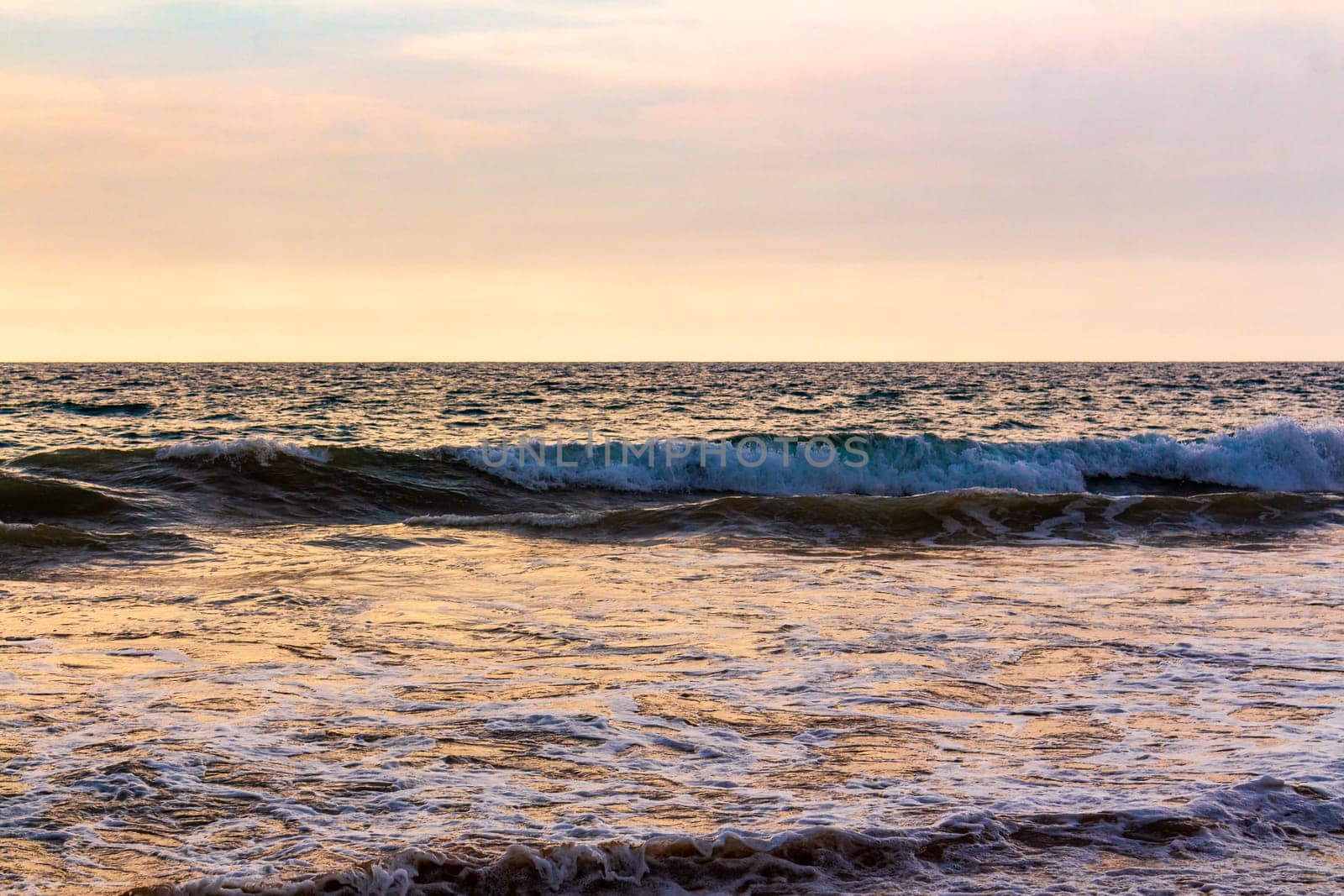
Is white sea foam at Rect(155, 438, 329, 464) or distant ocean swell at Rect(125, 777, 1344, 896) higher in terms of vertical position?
white sea foam at Rect(155, 438, 329, 464)

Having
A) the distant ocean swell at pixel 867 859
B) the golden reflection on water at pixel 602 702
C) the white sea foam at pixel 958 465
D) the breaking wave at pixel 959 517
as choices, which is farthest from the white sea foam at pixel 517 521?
the distant ocean swell at pixel 867 859

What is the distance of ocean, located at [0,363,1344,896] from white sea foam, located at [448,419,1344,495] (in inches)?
133

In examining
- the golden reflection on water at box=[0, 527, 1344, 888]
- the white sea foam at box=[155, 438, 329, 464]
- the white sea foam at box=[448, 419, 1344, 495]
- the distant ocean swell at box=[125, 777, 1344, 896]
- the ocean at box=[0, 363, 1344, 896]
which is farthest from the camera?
the white sea foam at box=[448, 419, 1344, 495]

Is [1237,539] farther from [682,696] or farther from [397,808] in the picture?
[397,808]

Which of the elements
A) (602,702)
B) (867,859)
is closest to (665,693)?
(602,702)

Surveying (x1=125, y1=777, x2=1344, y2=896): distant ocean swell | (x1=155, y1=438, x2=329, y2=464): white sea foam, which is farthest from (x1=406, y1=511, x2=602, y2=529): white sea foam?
(x1=125, y1=777, x2=1344, y2=896): distant ocean swell

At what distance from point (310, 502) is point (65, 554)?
4230 mm

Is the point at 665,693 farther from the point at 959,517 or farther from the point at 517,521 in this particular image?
the point at 959,517

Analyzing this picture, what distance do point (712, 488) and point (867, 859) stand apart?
13.7 metres

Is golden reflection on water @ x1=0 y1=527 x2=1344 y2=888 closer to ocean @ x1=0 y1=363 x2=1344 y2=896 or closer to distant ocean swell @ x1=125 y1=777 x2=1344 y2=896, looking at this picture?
ocean @ x1=0 y1=363 x2=1344 y2=896

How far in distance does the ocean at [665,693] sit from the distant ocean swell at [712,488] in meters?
0.12

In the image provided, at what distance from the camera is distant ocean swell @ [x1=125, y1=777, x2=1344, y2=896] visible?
331 cm

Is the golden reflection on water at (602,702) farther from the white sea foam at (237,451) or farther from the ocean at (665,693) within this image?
the white sea foam at (237,451)

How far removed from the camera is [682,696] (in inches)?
207
